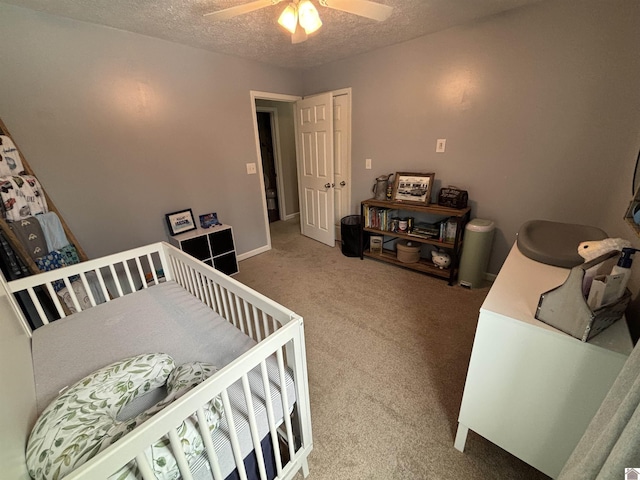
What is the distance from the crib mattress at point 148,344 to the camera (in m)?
0.95

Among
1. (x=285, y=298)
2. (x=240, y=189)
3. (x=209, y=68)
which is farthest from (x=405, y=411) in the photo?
(x=209, y=68)

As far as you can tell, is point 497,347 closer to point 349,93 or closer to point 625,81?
point 625,81

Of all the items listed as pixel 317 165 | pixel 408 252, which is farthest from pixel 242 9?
pixel 408 252

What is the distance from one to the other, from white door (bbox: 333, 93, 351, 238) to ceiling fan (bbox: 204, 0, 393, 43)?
1702 millimetres

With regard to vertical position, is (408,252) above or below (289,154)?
below

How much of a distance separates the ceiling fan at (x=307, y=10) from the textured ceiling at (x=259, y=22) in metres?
0.36

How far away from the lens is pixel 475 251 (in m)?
2.33

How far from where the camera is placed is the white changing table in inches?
31.9

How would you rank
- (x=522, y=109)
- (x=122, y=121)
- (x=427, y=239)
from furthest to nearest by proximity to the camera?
(x=427, y=239), (x=122, y=121), (x=522, y=109)

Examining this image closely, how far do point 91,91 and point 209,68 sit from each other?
1081 millimetres

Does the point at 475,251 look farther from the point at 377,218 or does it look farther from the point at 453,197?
the point at 377,218

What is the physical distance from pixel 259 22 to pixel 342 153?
1.68 meters

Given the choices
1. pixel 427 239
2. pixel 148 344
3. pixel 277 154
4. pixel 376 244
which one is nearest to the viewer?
pixel 148 344

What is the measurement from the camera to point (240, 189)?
10.4 ft
